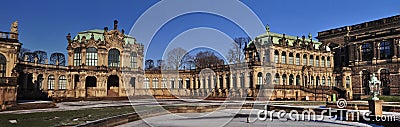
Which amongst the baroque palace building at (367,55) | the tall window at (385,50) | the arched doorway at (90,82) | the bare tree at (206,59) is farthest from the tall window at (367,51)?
the arched doorway at (90,82)

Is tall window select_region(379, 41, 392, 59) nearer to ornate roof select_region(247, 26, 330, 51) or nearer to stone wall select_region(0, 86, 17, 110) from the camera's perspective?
ornate roof select_region(247, 26, 330, 51)

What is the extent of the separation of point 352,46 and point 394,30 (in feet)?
30.3

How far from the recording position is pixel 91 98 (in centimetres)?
5650

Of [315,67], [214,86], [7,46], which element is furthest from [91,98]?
[315,67]

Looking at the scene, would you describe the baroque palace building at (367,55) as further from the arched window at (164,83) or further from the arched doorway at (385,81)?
the arched window at (164,83)

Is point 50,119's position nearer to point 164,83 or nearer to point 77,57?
point 77,57

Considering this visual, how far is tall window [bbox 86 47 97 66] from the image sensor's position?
210 feet

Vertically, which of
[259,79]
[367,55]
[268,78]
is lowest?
[259,79]

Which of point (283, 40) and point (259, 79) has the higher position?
point (283, 40)

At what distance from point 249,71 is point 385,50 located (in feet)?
88.2

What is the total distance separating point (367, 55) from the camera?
66.9 m

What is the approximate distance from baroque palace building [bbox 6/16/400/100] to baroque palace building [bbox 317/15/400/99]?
148 millimetres

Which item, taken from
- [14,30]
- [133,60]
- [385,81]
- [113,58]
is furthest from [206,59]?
[14,30]

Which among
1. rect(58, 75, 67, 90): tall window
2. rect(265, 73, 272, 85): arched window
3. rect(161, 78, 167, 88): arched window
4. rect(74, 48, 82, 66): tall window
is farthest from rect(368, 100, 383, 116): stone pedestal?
rect(161, 78, 167, 88): arched window
